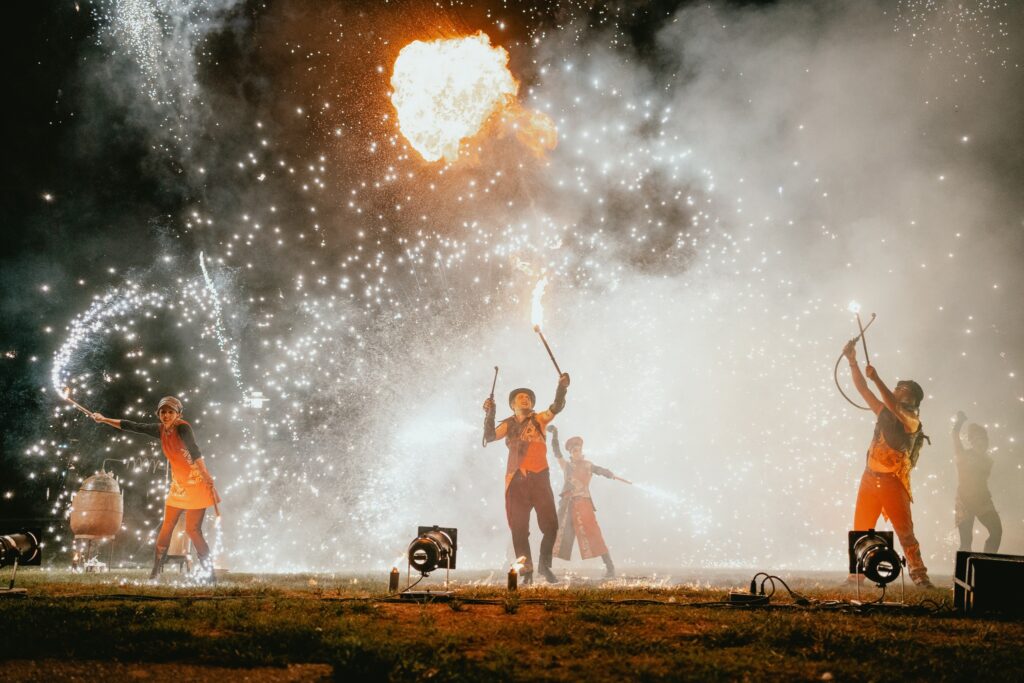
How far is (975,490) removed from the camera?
37.2 ft

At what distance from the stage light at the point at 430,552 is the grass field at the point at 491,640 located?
0.38 metres

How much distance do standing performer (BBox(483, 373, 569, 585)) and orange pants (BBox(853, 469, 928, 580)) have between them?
3.66 m

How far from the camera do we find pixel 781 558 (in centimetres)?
1953

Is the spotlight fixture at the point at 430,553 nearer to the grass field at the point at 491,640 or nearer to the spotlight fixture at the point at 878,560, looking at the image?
the grass field at the point at 491,640

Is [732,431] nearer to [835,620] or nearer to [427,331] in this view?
[427,331]

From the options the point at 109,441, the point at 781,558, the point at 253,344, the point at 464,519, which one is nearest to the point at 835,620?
the point at 109,441

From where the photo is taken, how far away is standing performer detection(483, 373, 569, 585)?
7832 millimetres

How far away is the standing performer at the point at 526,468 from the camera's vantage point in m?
7.83

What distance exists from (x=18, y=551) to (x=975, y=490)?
14033 millimetres

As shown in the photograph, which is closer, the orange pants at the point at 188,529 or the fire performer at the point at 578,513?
the orange pants at the point at 188,529

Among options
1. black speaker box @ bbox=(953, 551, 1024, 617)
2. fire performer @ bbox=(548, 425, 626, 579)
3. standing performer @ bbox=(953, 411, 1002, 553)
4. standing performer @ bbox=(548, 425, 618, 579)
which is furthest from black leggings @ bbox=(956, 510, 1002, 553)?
black speaker box @ bbox=(953, 551, 1024, 617)

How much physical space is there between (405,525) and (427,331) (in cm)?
621

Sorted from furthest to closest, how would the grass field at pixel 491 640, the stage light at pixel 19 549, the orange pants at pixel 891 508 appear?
the orange pants at pixel 891 508 → the stage light at pixel 19 549 → the grass field at pixel 491 640

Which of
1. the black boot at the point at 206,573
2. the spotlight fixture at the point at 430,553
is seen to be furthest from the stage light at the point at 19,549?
the spotlight fixture at the point at 430,553
